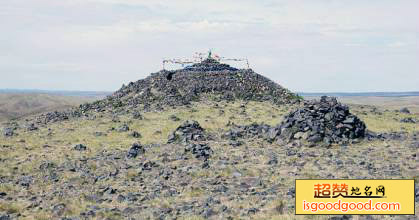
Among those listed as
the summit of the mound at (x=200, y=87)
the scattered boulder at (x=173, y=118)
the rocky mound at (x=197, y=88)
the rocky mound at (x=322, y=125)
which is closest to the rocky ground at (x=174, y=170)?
the rocky mound at (x=322, y=125)

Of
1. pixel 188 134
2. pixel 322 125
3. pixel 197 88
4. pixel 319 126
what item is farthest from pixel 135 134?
pixel 197 88

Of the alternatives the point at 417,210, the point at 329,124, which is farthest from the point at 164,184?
the point at 329,124

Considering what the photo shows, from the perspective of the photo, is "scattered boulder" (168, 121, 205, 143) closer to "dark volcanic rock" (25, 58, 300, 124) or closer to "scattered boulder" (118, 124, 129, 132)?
"scattered boulder" (118, 124, 129, 132)

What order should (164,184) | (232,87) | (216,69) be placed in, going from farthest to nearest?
1. (216,69)
2. (232,87)
3. (164,184)

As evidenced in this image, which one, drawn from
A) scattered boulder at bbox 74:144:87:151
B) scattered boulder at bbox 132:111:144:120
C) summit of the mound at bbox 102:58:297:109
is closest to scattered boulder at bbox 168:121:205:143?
scattered boulder at bbox 74:144:87:151

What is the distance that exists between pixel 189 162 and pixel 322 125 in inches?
532

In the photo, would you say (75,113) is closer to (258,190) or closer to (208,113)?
(208,113)

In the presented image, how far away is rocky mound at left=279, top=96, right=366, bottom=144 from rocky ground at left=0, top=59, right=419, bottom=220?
→ 0.09 meters

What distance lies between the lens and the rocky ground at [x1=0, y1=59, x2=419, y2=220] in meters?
25.3

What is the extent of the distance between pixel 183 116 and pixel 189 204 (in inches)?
1437

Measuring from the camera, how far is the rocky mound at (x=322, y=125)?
4066cm

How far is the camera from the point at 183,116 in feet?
202

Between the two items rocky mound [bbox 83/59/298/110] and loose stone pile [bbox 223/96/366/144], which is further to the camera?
rocky mound [bbox 83/59/298/110]

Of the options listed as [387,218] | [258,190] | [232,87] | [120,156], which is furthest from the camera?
[232,87]
